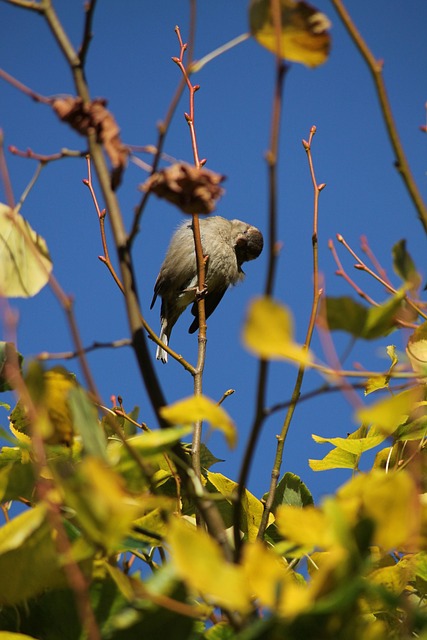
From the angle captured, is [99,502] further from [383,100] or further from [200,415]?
[383,100]

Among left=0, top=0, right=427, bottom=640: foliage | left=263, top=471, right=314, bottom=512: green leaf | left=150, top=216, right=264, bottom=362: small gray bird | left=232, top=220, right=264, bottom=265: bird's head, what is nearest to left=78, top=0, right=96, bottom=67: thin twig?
left=0, top=0, right=427, bottom=640: foliage

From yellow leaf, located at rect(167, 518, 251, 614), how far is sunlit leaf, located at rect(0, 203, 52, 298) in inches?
14.8

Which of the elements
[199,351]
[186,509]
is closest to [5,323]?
[186,509]

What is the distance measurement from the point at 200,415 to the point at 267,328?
0.12m

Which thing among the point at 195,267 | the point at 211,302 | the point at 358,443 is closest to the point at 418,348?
the point at 358,443

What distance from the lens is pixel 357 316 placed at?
574 millimetres

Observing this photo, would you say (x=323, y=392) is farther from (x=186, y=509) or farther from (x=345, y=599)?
(x=186, y=509)

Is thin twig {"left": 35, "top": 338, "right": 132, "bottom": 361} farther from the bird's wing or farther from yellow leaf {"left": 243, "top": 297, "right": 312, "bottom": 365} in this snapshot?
the bird's wing

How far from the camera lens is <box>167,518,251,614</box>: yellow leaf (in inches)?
16.9

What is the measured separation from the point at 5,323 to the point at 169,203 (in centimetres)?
18

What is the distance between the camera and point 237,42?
653 millimetres

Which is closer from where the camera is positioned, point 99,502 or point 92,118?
point 99,502

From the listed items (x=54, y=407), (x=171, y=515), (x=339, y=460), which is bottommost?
(x=339, y=460)

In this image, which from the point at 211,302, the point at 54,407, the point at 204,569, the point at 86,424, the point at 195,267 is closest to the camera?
the point at 204,569
